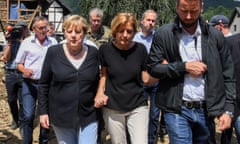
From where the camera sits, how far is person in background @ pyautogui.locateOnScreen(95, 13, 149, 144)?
11.6 feet

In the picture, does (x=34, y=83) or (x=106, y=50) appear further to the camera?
(x=34, y=83)

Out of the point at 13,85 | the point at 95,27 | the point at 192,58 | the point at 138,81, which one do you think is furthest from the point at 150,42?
the point at 192,58

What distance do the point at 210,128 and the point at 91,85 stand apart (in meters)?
1.02

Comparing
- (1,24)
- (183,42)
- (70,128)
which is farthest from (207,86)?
(1,24)

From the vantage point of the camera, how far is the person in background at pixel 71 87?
3.46 m

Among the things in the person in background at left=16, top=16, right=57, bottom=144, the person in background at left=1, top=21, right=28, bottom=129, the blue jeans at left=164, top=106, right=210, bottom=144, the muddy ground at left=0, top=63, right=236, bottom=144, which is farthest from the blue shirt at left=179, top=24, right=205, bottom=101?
the person in background at left=1, top=21, right=28, bottom=129

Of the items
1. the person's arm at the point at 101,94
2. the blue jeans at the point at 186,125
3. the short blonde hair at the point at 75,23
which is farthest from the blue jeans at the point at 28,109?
the blue jeans at the point at 186,125

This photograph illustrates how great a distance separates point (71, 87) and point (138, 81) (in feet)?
1.88

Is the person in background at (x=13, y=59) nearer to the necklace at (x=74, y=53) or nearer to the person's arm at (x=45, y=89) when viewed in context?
the person's arm at (x=45, y=89)

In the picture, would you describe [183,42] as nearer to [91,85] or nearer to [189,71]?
[189,71]

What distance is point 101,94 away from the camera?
3559 mm

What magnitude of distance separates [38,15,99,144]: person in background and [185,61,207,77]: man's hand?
2.84 ft

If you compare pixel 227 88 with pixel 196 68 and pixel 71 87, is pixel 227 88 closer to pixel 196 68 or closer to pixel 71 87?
pixel 196 68

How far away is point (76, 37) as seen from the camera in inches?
135
